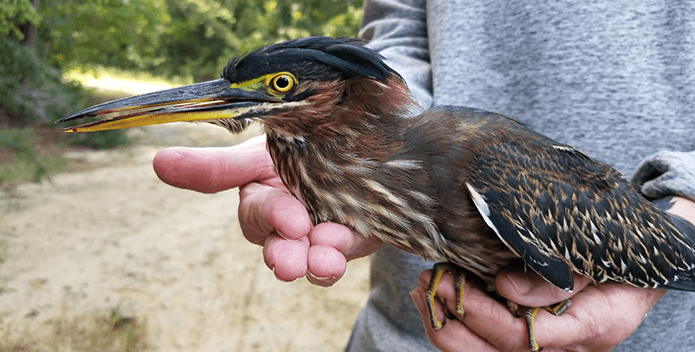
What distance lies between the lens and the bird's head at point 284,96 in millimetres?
1382

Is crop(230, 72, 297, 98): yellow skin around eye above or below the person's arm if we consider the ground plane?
above

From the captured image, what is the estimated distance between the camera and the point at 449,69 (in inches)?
87.0

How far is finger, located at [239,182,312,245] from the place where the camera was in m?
1.45

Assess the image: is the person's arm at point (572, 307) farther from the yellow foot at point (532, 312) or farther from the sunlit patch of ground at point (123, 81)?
the sunlit patch of ground at point (123, 81)

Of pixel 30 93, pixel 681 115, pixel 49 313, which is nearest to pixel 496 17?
pixel 681 115

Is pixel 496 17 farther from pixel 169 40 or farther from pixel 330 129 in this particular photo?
pixel 169 40

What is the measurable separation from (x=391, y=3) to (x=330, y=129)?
1323 mm

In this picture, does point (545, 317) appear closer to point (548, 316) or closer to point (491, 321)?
point (548, 316)

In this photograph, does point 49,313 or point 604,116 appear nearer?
point 604,116

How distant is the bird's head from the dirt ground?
3.52 meters

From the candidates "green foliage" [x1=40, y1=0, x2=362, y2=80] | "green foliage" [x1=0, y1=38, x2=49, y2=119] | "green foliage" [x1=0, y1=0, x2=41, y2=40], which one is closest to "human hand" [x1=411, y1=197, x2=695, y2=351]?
"green foliage" [x1=40, y1=0, x2=362, y2=80]

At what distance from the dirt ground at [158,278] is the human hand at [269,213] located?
3185 millimetres

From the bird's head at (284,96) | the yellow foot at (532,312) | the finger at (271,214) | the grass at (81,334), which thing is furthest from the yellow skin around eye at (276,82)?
the grass at (81,334)

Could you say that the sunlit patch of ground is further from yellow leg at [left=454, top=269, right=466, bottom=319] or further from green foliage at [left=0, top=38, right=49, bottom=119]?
yellow leg at [left=454, top=269, right=466, bottom=319]
